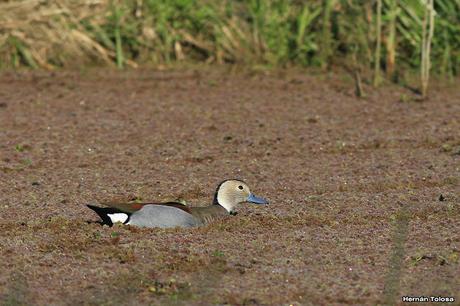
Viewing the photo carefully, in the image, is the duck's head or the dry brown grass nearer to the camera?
the duck's head

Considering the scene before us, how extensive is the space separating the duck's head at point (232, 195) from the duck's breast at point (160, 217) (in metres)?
0.54

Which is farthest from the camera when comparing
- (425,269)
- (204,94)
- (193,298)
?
(204,94)

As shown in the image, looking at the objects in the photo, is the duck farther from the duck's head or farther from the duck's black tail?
the duck's head

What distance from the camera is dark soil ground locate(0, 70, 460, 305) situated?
18.6ft

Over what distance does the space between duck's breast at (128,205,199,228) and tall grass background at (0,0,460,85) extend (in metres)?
6.34

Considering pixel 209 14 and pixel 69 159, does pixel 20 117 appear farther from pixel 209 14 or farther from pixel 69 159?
pixel 209 14

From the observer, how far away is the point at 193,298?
5355 mm

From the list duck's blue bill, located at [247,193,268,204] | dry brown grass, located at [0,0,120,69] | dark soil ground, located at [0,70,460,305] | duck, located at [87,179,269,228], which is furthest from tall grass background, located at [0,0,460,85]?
duck, located at [87,179,269,228]

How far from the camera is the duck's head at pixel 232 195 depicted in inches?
281

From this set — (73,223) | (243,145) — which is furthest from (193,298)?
(243,145)

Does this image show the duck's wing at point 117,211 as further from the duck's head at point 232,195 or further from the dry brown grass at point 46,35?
the dry brown grass at point 46,35

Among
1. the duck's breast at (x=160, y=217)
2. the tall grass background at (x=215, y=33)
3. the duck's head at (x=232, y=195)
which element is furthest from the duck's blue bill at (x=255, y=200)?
the tall grass background at (x=215, y=33)

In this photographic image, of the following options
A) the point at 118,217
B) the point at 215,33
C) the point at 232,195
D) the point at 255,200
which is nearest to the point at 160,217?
the point at 118,217

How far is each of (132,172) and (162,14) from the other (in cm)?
470
